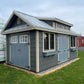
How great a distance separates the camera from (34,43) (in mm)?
4598

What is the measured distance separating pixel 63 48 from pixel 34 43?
334cm

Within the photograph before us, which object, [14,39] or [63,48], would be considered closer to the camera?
[14,39]

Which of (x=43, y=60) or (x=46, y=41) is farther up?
(x=46, y=41)

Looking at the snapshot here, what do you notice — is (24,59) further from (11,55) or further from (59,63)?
(59,63)

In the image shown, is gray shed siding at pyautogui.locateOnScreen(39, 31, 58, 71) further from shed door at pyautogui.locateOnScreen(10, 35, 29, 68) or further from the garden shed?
shed door at pyautogui.locateOnScreen(10, 35, 29, 68)

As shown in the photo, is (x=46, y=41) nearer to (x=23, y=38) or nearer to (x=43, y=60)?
(x=43, y=60)

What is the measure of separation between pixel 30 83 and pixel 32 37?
2306 mm

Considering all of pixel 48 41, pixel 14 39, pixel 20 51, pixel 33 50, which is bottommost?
pixel 20 51

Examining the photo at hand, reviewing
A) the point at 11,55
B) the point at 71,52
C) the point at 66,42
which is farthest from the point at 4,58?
the point at 71,52

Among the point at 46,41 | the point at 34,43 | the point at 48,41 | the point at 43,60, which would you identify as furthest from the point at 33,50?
the point at 48,41

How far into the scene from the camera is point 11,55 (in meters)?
6.32

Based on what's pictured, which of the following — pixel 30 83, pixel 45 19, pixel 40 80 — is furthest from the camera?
pixel 45 19

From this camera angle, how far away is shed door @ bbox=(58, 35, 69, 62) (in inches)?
260

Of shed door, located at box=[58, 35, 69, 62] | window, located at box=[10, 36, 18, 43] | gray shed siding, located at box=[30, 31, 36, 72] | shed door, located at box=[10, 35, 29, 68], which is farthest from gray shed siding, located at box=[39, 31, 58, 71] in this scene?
window, located at box=[10, 36, 18, 43]
